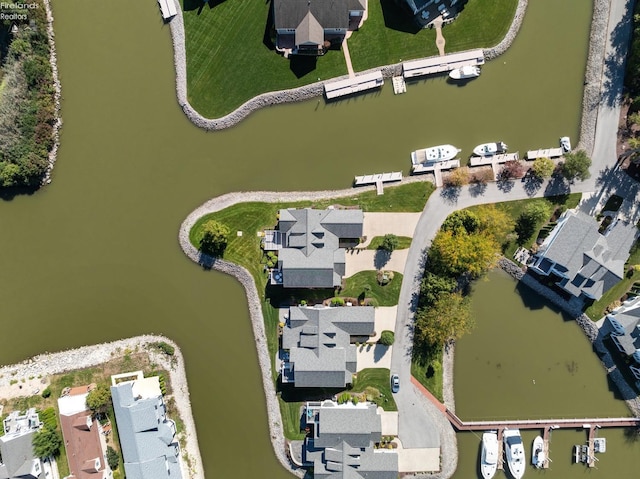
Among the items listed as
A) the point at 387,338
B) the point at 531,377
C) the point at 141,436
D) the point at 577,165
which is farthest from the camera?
the point at 531,377

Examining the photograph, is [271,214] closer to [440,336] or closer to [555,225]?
[440,336]

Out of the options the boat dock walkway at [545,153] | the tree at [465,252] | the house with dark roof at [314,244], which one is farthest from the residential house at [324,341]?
the boat dock walkway at [545,153]

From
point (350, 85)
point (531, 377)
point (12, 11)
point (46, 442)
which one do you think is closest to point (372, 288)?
point (531, 377)

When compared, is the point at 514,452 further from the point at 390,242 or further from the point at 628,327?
the point at 390,242

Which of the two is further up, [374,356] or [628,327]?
[374,356]

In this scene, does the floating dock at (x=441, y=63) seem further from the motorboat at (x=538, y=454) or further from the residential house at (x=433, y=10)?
the motorboat at (x=538, y=454)

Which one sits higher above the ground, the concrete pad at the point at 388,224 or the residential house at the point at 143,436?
the concrete pad at the point at 388,224
